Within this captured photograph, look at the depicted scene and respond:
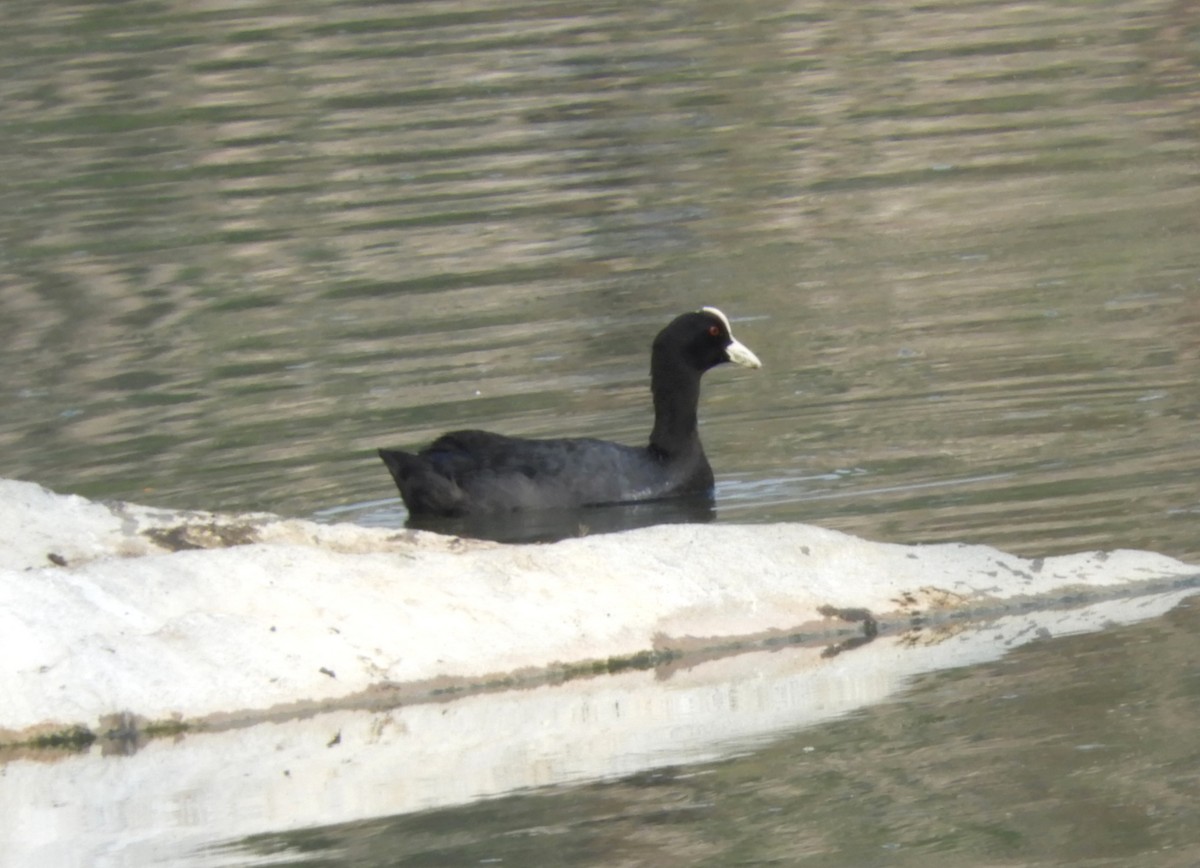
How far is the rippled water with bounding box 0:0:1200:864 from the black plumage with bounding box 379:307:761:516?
237 mm

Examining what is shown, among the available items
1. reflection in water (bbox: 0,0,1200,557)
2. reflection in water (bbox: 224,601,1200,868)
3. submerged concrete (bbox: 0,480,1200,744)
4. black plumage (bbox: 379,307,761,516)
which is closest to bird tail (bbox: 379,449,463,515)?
black plumage (bbox: 379,307,761,516)

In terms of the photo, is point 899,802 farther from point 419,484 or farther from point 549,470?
point 549,470

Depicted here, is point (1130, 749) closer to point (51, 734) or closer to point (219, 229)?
point (51, 734)

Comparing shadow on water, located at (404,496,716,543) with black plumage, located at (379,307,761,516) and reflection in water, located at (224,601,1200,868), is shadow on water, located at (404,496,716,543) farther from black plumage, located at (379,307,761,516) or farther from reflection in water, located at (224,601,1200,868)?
reflection in water, located at (224,601,1200,868)

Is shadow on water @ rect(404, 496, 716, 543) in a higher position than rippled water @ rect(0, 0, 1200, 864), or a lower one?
lower

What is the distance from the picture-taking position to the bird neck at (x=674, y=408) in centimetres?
1192

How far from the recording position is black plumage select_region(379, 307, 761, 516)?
37.8ft

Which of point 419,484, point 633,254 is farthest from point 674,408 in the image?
point 633,254

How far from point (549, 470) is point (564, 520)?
11.5 inches

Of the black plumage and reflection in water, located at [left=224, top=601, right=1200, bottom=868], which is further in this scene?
the black plumage

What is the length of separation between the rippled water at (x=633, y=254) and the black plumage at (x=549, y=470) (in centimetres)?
24

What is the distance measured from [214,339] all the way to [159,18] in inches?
663

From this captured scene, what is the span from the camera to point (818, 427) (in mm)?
11938

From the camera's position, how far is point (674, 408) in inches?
480
